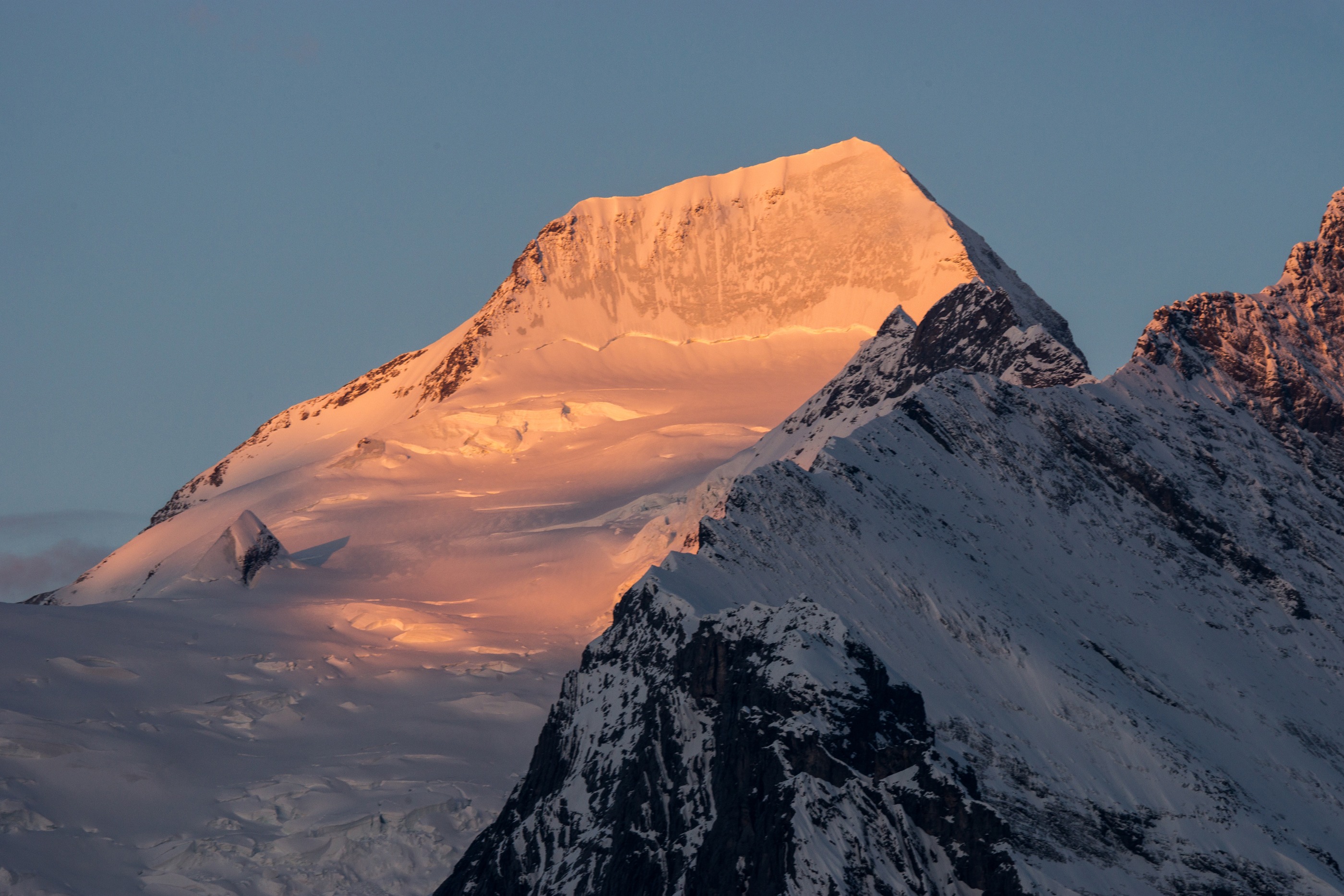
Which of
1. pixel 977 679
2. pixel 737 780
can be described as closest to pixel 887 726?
pixel 737 780

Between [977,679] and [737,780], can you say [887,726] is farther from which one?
[977,679]

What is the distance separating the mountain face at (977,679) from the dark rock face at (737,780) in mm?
177

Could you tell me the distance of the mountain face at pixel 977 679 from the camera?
111938 millimetres

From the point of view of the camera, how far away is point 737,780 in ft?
374

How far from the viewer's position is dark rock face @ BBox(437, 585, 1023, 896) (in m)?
108

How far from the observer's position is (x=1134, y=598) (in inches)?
6619

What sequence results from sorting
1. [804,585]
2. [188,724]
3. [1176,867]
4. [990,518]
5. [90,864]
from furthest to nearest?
[188,724]
[990,518]
[90,864]
[804,585]
[1176,867]

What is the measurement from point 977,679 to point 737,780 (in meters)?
35.0

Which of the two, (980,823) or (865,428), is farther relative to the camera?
(865,428)

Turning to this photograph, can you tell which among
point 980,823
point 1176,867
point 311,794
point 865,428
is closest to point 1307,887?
point 1176,867

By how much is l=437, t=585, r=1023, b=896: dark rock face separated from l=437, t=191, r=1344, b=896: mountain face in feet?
0.58

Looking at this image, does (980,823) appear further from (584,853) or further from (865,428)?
(865,428)

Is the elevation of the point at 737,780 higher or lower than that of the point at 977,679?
lower

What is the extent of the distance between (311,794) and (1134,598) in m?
66.3
